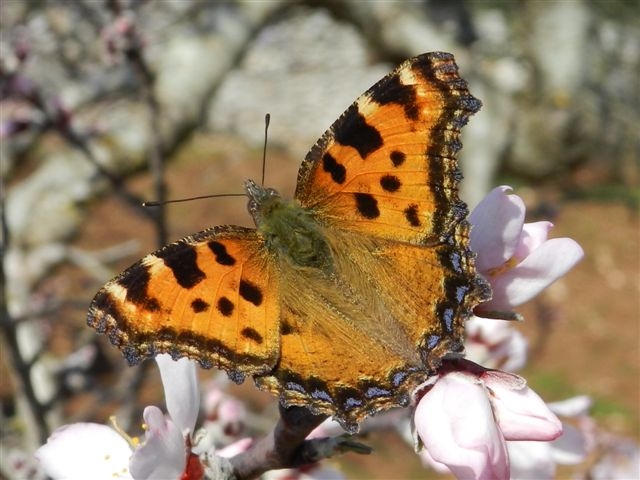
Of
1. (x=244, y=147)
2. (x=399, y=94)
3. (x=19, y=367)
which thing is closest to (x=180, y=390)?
(x=399, y=94)

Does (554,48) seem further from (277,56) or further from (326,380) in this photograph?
(326,380)

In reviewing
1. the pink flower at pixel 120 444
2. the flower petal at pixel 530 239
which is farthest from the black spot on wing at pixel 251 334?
the flower petal at pixel 530 239

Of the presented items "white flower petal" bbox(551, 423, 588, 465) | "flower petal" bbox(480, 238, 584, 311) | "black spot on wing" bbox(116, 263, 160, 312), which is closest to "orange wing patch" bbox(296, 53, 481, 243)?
"flower petal" bbox(480, 238, 584, 311)

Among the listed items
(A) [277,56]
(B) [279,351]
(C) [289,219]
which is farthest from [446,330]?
(A) [277,56]

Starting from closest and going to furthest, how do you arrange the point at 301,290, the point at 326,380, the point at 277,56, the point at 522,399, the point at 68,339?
the point at 522,399
the point at 326,380
the point at 301,290
the point at 68,339
the point at 277,56

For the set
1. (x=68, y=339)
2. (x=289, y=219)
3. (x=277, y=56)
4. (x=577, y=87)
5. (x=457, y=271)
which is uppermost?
(x=277, y=56)

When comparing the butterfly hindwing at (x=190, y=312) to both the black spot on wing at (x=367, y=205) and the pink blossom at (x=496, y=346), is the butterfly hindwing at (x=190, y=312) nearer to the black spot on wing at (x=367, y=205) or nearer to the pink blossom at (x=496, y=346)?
the black spot on wing at (x=367, y=205)

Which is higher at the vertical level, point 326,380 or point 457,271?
point 457,271

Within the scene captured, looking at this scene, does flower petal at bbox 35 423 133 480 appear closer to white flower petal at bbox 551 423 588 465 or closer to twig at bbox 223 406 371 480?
twig at bbox 223 406 371 480
